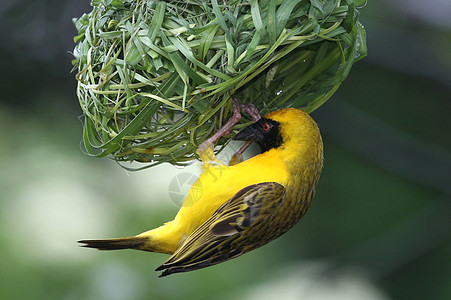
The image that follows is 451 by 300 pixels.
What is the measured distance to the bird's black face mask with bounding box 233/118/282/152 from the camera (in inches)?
49.0

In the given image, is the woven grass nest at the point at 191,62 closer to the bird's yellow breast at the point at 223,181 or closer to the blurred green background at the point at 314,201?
the bird's yellow breast at the point at 223,181

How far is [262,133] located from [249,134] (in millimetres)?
29

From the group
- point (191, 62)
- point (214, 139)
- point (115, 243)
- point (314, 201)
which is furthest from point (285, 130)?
point (314, 201)

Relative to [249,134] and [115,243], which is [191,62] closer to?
[249,134]

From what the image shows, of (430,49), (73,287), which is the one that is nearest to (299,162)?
(430,49)

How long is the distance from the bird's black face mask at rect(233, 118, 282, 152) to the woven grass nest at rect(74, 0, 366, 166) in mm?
50

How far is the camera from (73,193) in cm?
231

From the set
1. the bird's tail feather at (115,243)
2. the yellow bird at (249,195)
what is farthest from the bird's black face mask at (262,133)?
the bird's tail feather at (115,243)

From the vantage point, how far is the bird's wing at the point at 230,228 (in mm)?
1193

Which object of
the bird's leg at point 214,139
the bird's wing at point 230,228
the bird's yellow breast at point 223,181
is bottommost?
the bird's wing at point 230,228

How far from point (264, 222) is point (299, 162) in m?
0.15

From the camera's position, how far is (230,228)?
1191 millimetres

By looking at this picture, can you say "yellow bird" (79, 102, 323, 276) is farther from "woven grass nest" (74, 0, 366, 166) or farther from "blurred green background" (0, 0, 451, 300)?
"blurred green background" (0, 0, 451, 300)

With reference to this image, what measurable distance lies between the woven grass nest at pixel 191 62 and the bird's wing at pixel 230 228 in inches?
6.1
